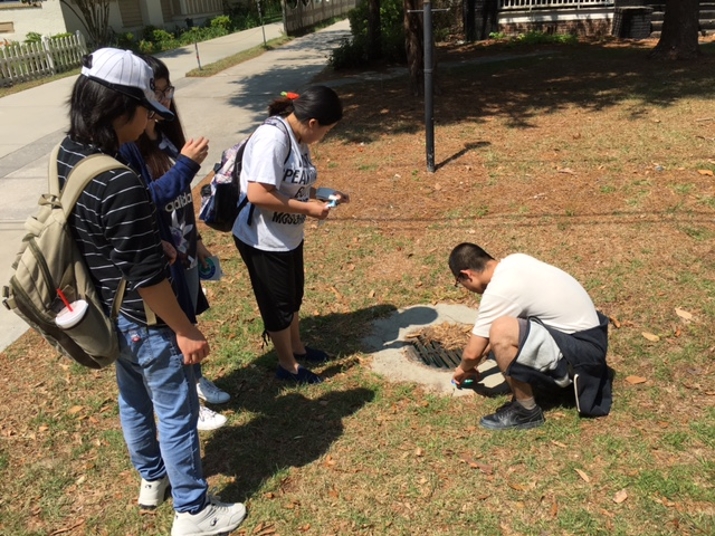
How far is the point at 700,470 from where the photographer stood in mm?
3000

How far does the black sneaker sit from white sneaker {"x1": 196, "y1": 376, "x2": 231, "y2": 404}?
1442mm

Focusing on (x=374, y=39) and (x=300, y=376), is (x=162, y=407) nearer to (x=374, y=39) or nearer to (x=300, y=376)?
(x=300, y=376)

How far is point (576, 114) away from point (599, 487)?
289 inches

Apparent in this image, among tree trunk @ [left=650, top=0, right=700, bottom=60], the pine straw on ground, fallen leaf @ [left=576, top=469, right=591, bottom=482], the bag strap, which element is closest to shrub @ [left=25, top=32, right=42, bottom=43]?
the pine straw on ground

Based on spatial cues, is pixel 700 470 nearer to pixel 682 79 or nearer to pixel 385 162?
pixel 385 162

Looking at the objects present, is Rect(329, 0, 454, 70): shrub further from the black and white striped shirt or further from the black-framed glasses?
the black and white striped shirt

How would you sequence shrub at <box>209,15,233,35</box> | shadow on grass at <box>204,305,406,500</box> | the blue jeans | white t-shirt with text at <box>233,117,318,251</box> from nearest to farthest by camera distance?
1. the blue jeans
2. white t-shirt with text at <box>233,117,318,251</box>
3. shadow on grass at <box>204,305,406,500</box>
4. shrub at <box>209,15,233,35</box>

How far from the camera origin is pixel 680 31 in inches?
476

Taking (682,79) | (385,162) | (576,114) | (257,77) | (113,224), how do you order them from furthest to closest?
(257,77)
(682,79)
(576,114)
(385,162)
(113,224)

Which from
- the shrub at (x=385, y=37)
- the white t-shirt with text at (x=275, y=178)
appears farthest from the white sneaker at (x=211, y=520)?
the shrub at (x=385, y=37)

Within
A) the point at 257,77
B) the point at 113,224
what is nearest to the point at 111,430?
the point at 113,224

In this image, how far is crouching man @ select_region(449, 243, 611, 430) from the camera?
3188 millimetres

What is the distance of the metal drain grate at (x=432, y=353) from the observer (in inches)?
158

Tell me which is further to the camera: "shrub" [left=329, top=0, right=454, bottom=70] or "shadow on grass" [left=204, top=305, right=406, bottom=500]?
"shrub" [left=329, top=0, right=454, bottom=70]
